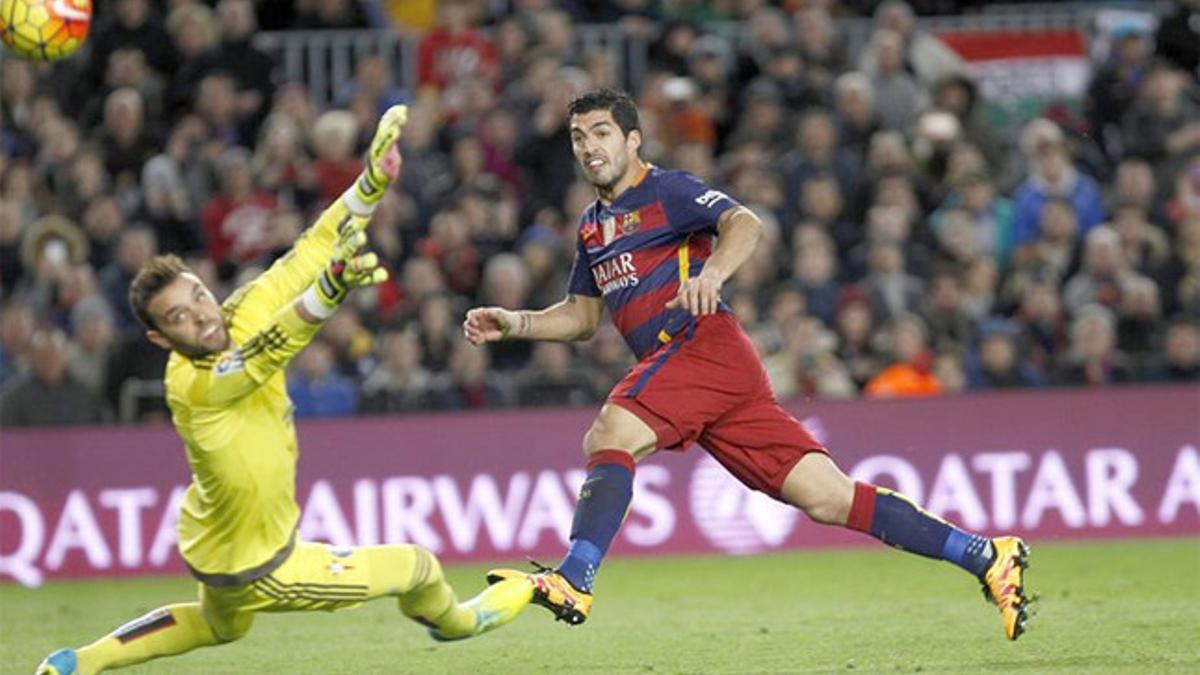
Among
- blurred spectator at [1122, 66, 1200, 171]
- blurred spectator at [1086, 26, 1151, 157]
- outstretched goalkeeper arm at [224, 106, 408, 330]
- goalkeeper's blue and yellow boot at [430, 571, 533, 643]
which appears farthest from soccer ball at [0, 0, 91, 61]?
blurred spectator at [1086, 26, 1151, 157]

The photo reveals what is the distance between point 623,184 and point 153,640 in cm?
259

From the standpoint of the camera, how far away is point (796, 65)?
18.0 meters

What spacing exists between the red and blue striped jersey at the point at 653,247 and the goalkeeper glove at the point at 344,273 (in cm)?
159

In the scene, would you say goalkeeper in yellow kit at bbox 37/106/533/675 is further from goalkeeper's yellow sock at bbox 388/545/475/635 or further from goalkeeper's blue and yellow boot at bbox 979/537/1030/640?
goalkeeper's blue and yellow boot at bbox 979/537/1030/640

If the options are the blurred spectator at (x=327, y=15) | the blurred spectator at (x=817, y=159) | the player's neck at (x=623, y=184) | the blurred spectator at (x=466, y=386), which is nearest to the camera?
the player's neck at (x=623, y=184)

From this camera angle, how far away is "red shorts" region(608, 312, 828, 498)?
9250mm

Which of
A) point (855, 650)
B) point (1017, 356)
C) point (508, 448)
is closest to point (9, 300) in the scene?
point (508, 448)

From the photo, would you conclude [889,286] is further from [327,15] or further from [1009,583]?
[1009,583]

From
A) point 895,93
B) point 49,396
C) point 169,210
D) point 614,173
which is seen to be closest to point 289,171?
point 169,210

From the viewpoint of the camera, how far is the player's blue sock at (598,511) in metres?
8.88

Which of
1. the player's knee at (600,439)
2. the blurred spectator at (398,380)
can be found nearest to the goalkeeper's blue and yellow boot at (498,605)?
the player's knee at (600,439)

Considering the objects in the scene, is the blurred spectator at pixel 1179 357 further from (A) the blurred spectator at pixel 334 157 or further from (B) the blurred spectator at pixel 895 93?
(A) the blurred spectator at pixel 334 157

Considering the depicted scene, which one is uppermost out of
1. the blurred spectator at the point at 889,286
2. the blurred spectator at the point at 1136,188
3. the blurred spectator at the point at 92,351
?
the blurred spectator at the point at 1136,188

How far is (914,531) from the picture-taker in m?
9.41
